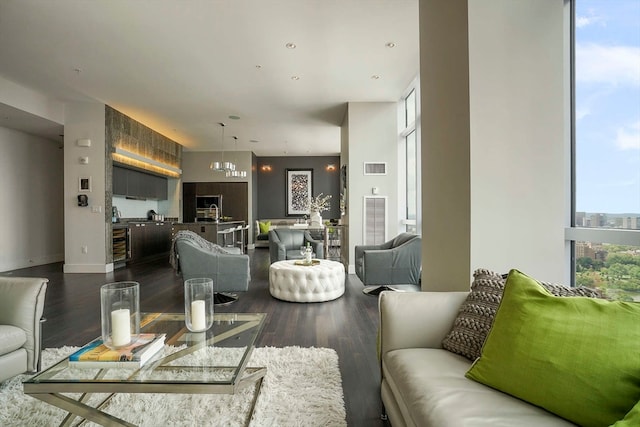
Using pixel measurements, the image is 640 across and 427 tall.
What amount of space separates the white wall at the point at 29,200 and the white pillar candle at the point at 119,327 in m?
6.80

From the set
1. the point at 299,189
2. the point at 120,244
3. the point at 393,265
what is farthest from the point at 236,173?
the point at 393,265

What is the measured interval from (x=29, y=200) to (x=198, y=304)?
294 inches

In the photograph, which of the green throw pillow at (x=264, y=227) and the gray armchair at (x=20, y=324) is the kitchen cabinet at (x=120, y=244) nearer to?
the green throw pillow at (x=264, y=227)

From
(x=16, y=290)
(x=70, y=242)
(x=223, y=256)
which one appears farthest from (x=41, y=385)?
(x=70, y=242)

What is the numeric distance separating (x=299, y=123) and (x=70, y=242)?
5.05 meters

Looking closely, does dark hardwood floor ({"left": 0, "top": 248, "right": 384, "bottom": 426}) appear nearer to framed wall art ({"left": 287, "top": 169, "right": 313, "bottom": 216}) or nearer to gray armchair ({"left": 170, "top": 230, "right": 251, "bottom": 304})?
gray armchair ({"left": 170, "top": 230, "right": 251, "bottom": 304})

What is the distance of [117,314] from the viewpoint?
1.45 metres

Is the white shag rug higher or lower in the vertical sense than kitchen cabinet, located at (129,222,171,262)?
lower

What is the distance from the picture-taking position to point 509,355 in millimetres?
1141

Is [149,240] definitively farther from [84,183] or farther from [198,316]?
[198,316]

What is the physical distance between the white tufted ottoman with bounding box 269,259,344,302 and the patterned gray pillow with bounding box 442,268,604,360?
2.38 metres

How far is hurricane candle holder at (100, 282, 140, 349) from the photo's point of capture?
57.3 inches

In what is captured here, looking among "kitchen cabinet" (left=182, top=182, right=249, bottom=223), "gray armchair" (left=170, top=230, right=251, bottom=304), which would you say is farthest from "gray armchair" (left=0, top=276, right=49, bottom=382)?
"kitchen cabinet" (left=182, top=182, right=249, bottom=223)

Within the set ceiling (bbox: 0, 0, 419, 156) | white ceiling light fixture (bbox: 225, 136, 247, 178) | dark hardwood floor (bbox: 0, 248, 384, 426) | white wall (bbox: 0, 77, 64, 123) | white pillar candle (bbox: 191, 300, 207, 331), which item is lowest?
dark hardwood floor (bbox: 0, 248, 384, 426)
